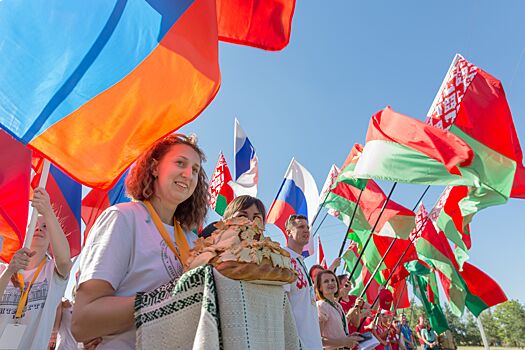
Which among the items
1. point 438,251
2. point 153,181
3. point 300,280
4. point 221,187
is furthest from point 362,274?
point 153,181

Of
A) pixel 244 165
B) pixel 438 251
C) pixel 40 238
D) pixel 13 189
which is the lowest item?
pixel 40 238

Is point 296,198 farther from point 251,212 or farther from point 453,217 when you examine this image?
point 251,212

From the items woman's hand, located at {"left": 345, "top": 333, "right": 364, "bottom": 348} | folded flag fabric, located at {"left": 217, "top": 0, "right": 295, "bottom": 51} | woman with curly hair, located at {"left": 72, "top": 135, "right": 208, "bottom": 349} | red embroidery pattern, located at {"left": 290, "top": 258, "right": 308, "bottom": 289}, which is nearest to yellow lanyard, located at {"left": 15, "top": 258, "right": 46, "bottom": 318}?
woman with curly hair, located at {"left": 72, "top": 135, "right": 208, "bottom": 349}

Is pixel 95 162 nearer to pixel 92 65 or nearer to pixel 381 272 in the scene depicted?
pixel 92 65

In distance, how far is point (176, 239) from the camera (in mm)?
1642

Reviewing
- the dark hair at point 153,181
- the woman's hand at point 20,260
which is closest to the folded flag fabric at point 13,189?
the woman's hand at point 20,260

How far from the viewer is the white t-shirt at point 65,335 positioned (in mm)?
3705

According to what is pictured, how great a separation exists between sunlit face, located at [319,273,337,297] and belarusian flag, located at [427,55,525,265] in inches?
118

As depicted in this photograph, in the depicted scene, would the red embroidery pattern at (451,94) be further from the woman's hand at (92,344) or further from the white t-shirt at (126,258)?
the woman's hand at (92,344)

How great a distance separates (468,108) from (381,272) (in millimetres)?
7093

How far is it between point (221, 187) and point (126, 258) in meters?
6.36

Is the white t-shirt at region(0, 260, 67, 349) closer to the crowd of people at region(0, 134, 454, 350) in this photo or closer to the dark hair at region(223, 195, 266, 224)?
the crowd of people at region(0, 134, 454, 350)

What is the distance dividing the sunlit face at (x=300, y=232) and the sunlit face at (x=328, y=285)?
2.67ft

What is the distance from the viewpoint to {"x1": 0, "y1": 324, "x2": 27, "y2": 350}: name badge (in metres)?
2.32
